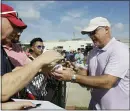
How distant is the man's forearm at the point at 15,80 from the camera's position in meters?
1.89

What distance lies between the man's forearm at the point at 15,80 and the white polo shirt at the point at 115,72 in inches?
63.9

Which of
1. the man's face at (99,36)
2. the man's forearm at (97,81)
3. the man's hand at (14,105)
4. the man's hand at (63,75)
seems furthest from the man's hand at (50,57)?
the man's face at (99,36)

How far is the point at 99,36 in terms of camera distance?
3.73m

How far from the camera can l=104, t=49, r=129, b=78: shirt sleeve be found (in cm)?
Result: 341

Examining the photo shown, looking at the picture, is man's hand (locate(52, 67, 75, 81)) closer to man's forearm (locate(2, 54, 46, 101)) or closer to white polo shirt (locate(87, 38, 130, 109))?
white polo shirt (locate(87, 38, 130, 109))

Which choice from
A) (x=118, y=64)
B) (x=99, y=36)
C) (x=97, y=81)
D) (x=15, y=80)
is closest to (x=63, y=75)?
(x=97, y=81)

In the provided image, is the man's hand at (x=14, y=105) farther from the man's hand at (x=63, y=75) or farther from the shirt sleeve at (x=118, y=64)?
the shirt sleeve at (x=118, y=64)

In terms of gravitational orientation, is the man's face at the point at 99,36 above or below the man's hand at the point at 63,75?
above

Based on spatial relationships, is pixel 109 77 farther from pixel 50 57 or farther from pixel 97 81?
pixel 50 57

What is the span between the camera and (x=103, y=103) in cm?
356

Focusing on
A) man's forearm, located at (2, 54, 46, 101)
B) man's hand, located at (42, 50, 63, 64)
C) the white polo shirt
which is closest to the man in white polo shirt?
the white polo shirt

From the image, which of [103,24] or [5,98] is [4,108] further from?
[103,24]

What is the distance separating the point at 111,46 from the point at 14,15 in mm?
1747

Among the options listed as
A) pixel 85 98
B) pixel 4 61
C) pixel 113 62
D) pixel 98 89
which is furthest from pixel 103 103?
pixel 85 98
